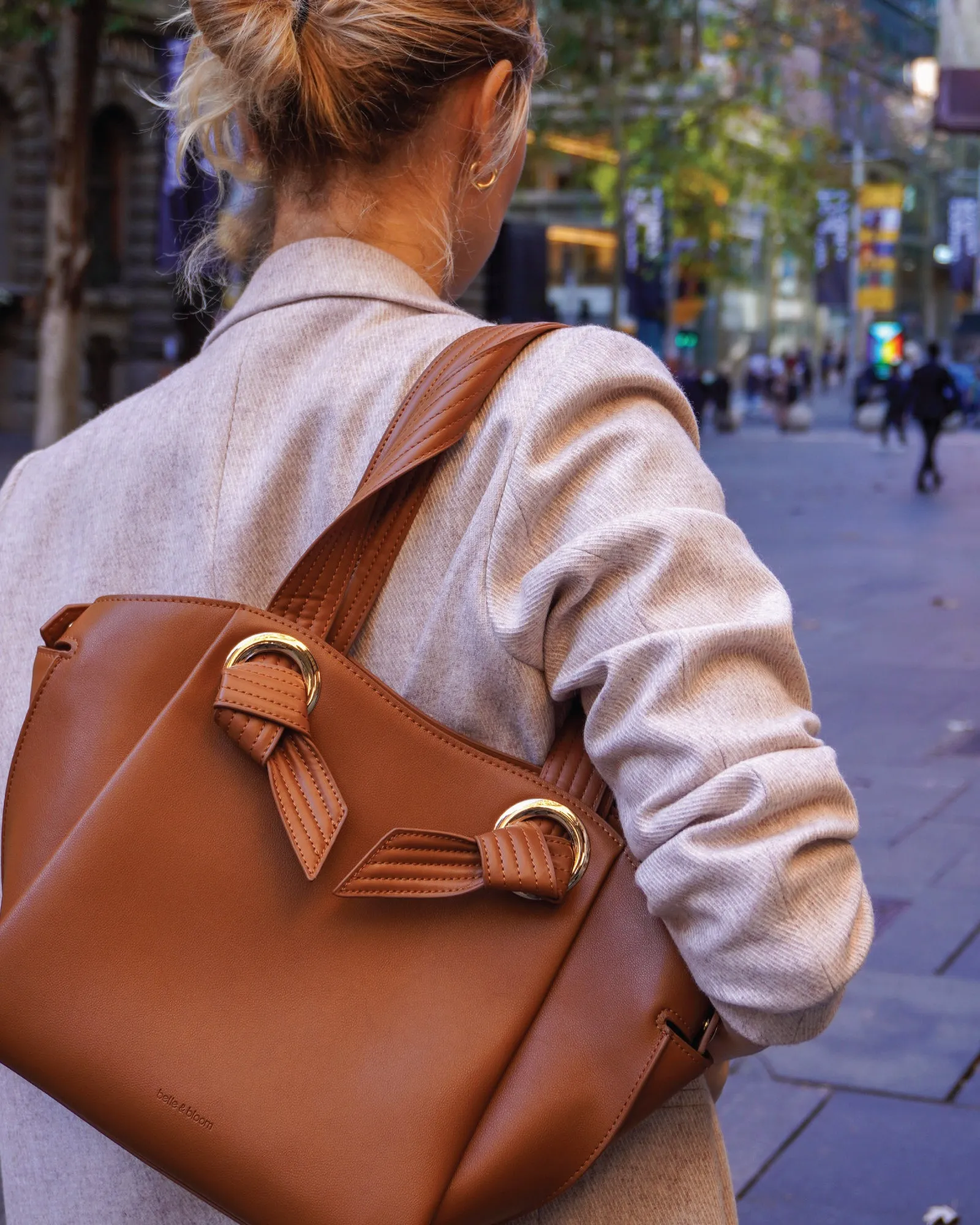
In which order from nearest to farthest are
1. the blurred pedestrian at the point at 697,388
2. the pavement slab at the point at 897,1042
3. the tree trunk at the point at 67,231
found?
the pavement slab at the point at 897,1042 → the tree trunk at the point at 67,231 → the blurred pedestrian at the point at 697,388

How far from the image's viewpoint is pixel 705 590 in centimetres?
113

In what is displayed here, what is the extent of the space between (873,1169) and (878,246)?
43588 millimetres

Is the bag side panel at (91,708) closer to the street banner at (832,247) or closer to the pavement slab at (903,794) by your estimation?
the pavement slab at (903,794)

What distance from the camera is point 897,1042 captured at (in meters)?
3.75

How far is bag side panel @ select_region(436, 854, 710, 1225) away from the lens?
1128 mm

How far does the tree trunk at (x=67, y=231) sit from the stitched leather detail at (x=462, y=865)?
11454 mm

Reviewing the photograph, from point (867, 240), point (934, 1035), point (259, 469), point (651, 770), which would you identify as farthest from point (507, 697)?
point (867, 240)

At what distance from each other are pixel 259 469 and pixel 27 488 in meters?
0.31

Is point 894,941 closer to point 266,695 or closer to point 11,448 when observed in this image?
point 266,695

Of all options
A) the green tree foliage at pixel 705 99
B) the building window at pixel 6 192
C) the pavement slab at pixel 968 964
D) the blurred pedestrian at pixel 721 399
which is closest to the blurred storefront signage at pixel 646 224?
the green tree foliage at pixel 705 99

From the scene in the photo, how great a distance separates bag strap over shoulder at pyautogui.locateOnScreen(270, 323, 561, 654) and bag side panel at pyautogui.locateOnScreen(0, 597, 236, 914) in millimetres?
65

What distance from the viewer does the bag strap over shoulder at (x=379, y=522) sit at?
3.95 feet

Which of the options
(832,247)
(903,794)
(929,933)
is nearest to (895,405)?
(832,247)

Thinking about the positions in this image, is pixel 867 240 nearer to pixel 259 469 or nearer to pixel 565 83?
pixel 565 83
